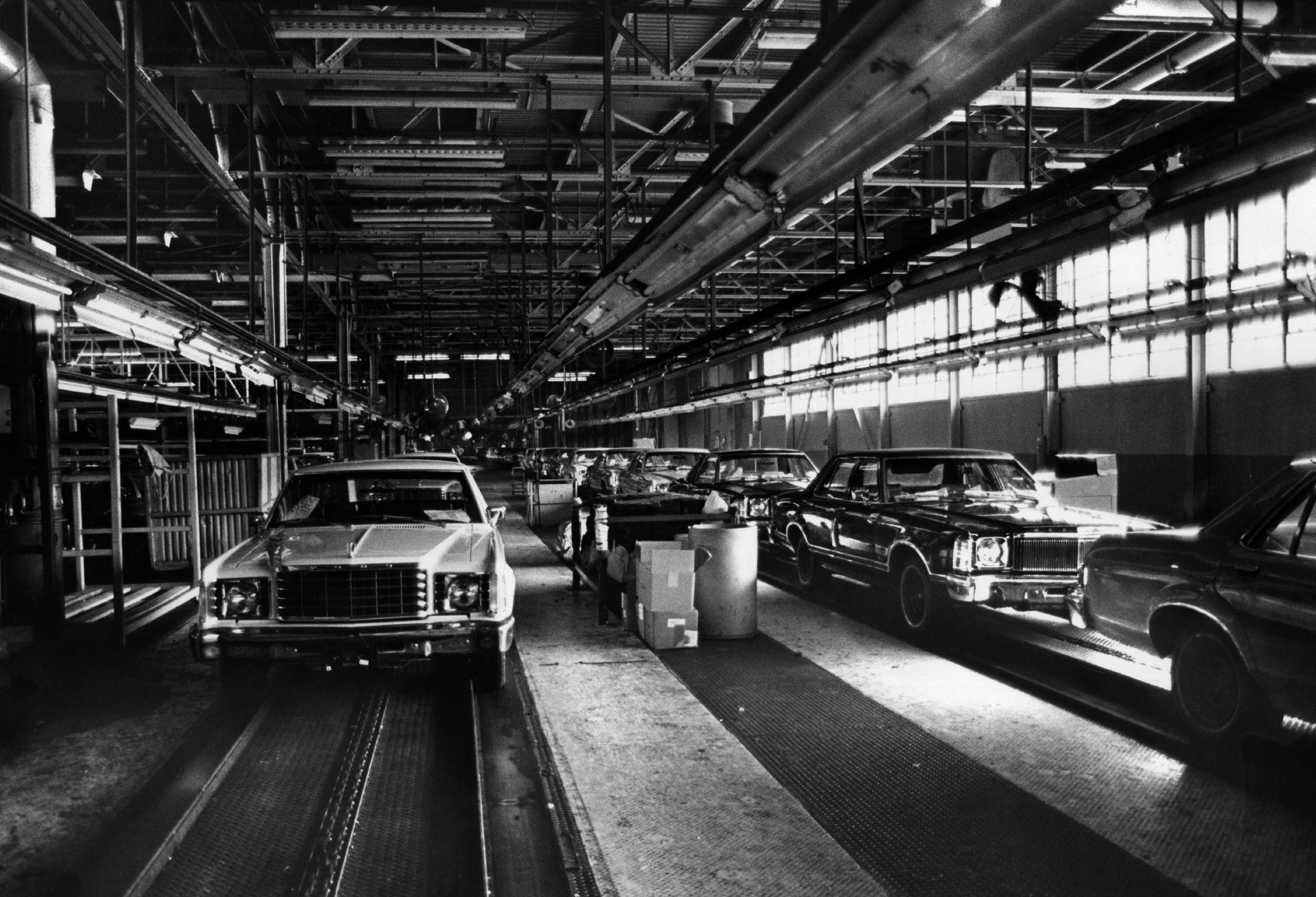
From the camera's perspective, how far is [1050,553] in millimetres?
7414

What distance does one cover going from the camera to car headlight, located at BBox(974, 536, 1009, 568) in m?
7.35

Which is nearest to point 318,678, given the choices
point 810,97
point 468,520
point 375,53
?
point 468,520

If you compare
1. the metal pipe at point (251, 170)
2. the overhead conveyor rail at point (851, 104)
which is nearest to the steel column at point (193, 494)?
the metal pipe at point (251, 170)

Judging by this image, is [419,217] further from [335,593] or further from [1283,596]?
[1283,596]

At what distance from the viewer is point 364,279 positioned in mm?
19469

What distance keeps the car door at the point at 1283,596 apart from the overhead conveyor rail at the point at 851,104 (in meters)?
2.68

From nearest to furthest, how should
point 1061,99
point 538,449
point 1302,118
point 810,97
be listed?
point 810,97 → point 1302,118 → point 1061,99 → point 538,449

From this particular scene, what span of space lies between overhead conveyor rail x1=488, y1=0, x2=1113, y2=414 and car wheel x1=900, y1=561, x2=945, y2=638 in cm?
336

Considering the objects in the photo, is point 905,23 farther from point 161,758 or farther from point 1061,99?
point 1061,99

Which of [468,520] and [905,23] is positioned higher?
[905,23]

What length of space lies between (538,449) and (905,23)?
26.1 meters

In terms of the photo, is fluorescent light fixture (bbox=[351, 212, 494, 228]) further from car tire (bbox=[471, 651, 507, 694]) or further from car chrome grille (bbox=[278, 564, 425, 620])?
car tire (bbox=[471, 651, 507, 694])

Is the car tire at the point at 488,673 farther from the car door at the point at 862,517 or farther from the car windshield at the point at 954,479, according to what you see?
the car windshield at the point at 954,479

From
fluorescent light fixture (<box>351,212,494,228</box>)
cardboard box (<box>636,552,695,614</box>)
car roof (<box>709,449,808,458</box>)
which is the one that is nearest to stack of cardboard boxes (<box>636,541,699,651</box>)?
cardboard box (<box>636,552,695,614</box>)
